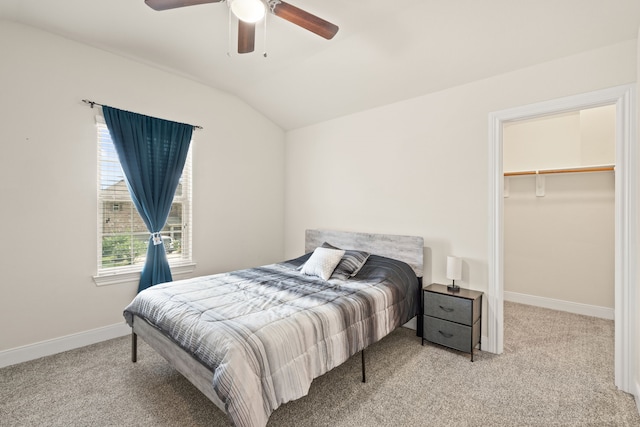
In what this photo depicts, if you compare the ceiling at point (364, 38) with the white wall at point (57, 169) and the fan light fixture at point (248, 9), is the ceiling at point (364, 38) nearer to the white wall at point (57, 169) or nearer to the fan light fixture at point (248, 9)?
the white wall at point (57, 169)

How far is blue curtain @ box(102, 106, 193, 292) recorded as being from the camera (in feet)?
9.84

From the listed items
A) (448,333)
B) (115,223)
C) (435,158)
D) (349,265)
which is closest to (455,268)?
(448,333)

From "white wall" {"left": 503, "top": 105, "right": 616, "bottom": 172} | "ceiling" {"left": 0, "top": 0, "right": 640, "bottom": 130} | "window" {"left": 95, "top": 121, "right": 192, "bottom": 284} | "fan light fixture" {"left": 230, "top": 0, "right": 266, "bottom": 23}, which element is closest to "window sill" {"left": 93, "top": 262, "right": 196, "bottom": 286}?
"window" {"left": 95, "top": 121, "right": 192, "bottom": 284}

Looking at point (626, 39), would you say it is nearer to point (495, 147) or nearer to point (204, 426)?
point (495, 147)

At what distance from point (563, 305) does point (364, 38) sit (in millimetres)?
3983

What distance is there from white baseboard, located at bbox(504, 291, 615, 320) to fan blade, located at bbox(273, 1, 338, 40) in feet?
13.5

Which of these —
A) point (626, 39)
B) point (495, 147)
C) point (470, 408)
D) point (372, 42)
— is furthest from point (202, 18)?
point (470, 408)

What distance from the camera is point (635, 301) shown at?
208 centimetres

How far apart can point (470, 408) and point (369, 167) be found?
99.6 inches

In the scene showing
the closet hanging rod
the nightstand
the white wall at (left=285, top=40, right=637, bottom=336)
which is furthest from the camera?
the closet hanging rod

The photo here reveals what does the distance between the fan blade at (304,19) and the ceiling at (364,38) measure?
1.34 feet

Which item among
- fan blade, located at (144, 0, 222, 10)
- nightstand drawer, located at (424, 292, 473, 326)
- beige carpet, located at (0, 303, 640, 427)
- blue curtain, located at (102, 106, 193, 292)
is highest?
fan blade, located at (144, 0, 222, 10)

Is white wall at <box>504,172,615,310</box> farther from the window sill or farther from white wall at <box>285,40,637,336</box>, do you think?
the window sill

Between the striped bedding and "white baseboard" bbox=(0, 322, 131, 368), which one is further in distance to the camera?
"white baseboard" bbox=(0, 322, 131, 368)
